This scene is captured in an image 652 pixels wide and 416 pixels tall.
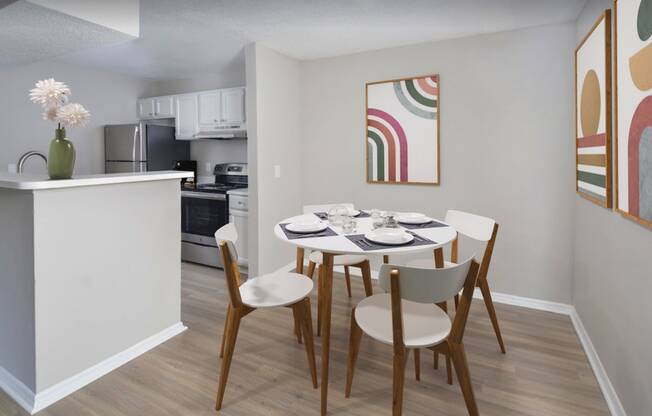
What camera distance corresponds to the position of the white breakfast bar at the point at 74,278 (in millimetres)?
1794

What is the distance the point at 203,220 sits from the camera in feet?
13.8

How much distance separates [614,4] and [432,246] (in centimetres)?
142

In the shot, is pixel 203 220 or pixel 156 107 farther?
pixel 156 107

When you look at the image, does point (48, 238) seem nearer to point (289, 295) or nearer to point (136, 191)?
point (136, 191)

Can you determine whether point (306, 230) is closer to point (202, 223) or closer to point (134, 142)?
point (202, 223)

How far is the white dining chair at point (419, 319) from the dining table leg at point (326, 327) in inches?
4.8

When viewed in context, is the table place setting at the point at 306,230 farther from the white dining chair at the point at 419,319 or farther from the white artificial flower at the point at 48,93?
the white artificial flower at the point at 48,93

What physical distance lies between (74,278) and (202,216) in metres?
2.27

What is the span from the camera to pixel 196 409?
5.87ft

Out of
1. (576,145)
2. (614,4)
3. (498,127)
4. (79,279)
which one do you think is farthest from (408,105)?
(79,279)

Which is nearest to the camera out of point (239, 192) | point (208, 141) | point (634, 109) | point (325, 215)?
point (634, 109)

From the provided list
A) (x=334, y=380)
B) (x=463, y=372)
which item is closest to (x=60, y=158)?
(x=334, y=380)

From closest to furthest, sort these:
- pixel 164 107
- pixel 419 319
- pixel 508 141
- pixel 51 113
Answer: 1. pixel 419 319
2. pixel 51 113
3. pixel 508 141
4. pixel 164 107

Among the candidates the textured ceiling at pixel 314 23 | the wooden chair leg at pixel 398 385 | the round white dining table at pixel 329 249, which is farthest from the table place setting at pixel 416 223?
the textured ceiling at pixel 314 23
